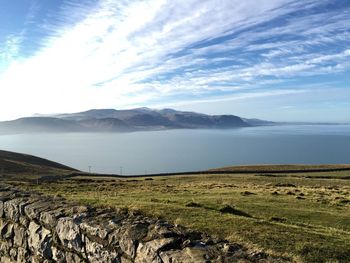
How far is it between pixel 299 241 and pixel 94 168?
5941 inches

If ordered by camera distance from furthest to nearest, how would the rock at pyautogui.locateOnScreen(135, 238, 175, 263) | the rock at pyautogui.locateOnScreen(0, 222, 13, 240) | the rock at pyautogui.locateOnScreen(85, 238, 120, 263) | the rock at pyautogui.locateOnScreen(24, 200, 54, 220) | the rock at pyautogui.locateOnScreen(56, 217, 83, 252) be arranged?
the rock at pyautogui.locateOnScreen(0, 222, 13, 240) → the rock at pyautogui.locateOnScreen(24, 200, 54, 220) → the rock at pyautogui.locateOnScreen(56, 217, 83, 252) → the rock at pyautogui.locateOnScreen(85, 238, 120, 263) → the rock at pyautogui.locateOnScreen(135, 238, 175, 263)

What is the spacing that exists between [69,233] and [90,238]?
0.61 metres

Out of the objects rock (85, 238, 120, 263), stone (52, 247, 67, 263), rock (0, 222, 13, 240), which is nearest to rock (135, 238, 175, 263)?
rock (85, 238, 120, 263)

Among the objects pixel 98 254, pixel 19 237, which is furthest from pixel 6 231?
pixel 98 254

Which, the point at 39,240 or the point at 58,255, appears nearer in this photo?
the point at 58,255

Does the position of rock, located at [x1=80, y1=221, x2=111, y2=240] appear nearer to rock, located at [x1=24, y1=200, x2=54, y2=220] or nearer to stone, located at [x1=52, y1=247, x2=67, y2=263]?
stone, located at [x1=52, y1=247, x2=67, y2=263]

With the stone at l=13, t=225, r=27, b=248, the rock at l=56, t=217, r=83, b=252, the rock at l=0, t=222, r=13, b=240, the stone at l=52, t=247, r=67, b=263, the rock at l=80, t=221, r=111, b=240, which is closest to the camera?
the rock at l=80, t=221, r=111, b=240

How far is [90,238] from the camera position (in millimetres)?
6555

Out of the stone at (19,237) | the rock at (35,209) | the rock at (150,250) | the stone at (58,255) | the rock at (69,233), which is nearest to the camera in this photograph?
the rock at (150,250)

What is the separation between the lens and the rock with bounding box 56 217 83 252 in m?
6.76

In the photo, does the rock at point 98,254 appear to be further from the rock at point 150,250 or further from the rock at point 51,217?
the rock at point 51,217

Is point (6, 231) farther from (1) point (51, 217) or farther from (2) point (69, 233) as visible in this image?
(2) point (69, 233)

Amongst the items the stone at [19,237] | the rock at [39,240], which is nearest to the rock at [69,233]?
the rock at [39,240]

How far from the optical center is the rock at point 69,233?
676cm
